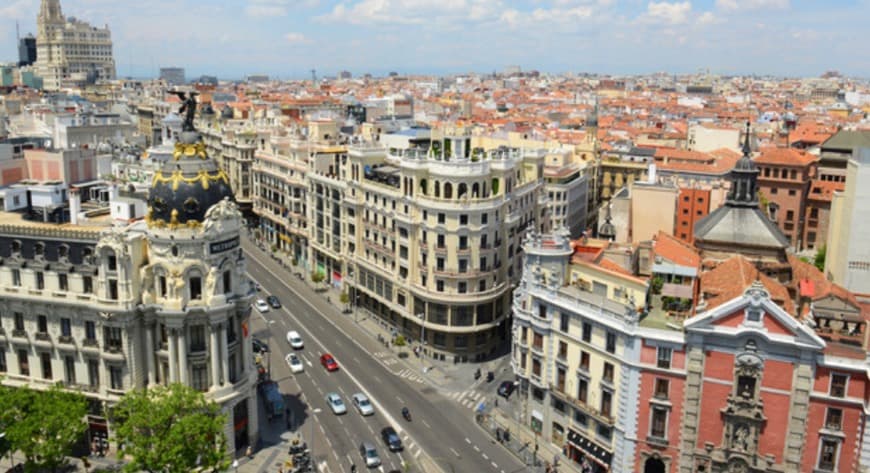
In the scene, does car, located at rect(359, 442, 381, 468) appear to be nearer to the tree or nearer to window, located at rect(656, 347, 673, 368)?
the tree

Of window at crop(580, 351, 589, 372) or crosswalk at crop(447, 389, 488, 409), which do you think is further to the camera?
crosswalk at crop(447, 389, 488, 409)

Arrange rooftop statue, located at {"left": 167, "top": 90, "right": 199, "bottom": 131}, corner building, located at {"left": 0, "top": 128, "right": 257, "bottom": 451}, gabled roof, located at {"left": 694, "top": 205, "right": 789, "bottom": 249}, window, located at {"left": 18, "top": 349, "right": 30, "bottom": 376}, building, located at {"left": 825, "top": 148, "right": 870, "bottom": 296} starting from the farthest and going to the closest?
1. building, located at {"left": 825, "top": 148, "right": 870, "bottom": 296}
2. gabled roof, located at {"left": 694, "top": 205, "right": 789, "bottom": 249}
3. window, located at {"left": 18, "top": 349, "right": 30, "bottom": 376}
4. rooftop statue, located at {"left": 167, "top": 90, "right": 199, "bottom": 131}
5. corner building, located at {"left": 0, "top": 128, "right": 257, "bottom": 451}

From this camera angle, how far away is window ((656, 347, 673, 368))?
7400 cm

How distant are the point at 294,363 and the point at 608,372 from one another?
4883cm

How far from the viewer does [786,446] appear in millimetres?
70625

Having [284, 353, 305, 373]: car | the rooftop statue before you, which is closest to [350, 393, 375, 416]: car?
[284, 353, 305, 373]: car

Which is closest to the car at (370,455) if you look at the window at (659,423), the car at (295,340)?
the window at (659,423)

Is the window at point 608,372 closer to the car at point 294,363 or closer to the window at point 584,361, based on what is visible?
the window at point 584,361

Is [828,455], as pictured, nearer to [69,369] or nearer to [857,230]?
[857,230]

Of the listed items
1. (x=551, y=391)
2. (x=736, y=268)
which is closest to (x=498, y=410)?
(x=551, y=391)

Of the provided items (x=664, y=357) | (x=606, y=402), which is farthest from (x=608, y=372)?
(x=664, y=357)

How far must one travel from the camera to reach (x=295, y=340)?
116m

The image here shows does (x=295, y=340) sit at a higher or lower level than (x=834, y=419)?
lower

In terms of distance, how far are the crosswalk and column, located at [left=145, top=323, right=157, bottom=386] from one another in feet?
131
